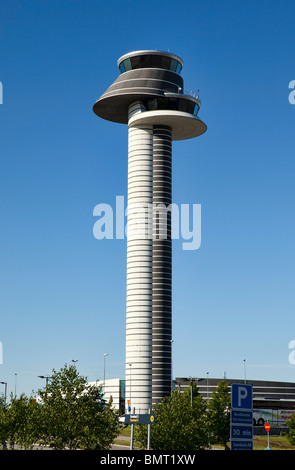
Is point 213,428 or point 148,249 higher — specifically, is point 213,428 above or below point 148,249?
below

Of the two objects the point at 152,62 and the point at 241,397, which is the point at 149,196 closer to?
the point at 152,62

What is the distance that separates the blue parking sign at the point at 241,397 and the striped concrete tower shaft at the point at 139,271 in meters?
102

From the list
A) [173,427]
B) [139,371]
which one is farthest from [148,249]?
[173,427]

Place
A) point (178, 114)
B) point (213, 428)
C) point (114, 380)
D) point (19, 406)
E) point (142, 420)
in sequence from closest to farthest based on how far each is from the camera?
point (142, 420), point (19, 406), point (213, 428), point (178, 114), point (114, 380)

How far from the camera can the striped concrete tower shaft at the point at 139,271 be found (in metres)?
129

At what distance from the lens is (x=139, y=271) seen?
13350 centimetres

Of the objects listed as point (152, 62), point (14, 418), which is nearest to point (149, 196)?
point (152, 62)

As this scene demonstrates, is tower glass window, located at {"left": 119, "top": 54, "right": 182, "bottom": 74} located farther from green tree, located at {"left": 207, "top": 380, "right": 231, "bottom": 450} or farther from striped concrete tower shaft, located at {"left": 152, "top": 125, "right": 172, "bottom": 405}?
Answer: green tree, located at {"left": 207, "top": 380, "right": 231, "bottom": 450}

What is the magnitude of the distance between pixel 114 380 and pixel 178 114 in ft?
297

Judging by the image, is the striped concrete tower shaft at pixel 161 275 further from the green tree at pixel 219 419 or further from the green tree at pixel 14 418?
the green tree at pixel 14 418

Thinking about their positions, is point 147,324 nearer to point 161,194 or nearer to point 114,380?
point 161,194

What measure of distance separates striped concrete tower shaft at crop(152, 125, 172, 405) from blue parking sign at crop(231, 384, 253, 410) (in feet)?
342

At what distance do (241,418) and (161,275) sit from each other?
10571 centimetres
